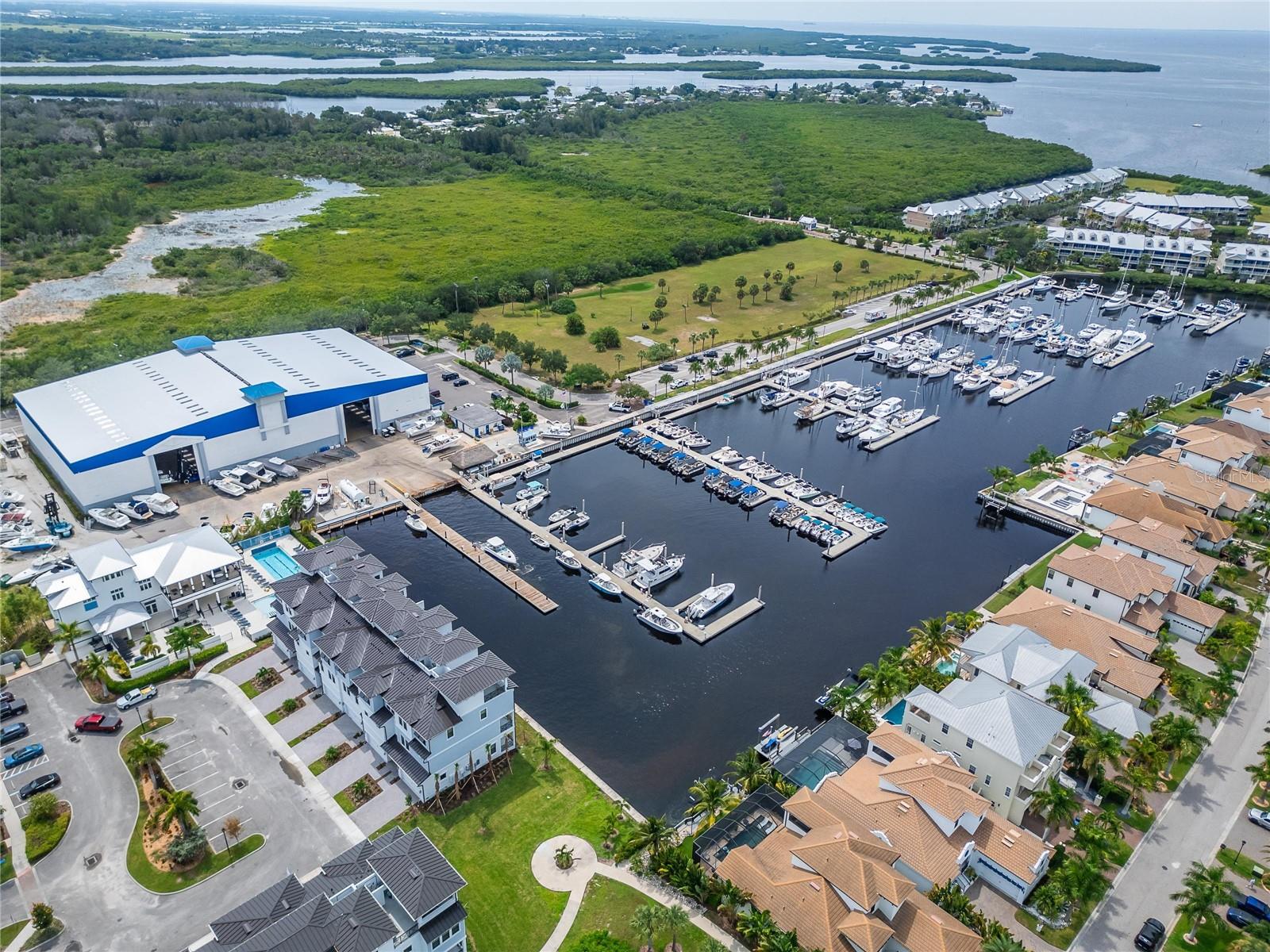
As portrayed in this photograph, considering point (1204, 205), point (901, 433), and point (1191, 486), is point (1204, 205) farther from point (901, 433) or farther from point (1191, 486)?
point (1191, 486)

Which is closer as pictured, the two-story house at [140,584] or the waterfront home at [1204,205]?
the two-story house at [140,584]

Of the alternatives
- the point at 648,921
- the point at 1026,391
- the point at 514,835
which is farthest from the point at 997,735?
the point at 1026,391

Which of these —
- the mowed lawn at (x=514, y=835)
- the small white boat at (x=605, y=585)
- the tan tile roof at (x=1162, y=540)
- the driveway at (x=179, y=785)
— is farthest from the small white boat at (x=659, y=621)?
the tan tile roof at (x=1162, y=540)

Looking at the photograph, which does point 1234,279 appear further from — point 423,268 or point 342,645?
point 342,645

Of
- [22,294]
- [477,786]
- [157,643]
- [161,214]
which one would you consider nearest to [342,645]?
[477,786]

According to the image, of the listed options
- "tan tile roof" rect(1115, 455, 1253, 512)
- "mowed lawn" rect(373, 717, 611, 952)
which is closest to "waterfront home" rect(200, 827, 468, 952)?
"mowed lawn" rect(373, 717, 611, 952)

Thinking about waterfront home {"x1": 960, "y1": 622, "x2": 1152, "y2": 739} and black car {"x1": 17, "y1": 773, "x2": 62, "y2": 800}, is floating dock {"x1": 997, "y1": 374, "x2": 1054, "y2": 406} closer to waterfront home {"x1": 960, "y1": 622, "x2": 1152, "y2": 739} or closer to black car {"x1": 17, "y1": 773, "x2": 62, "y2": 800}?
waterfront home {"x1": 960, "y1": 622, "x2": 1152, "y2": 739}

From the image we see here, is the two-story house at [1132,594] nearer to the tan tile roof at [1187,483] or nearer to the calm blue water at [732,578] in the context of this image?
the calm blue water at [732,578]
